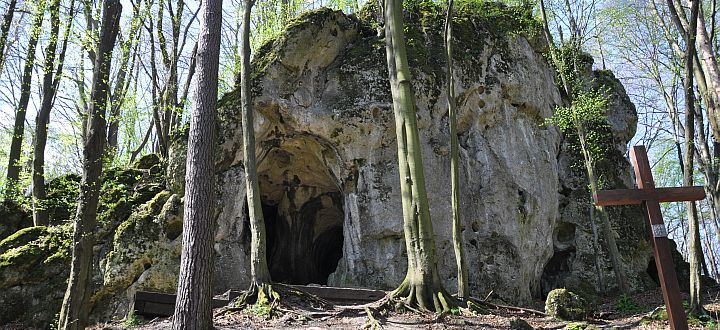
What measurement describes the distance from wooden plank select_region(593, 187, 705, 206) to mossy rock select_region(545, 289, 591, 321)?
3.62 m

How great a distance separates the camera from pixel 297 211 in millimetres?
15180

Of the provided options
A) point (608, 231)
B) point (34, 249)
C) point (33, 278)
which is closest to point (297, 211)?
point (34, 249)

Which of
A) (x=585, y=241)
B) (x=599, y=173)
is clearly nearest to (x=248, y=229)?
(x=585, y=241)

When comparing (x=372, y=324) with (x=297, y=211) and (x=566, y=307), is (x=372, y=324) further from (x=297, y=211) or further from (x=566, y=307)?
(x=297, y=211)

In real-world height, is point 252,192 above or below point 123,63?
below

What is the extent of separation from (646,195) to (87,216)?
6700 millimetres

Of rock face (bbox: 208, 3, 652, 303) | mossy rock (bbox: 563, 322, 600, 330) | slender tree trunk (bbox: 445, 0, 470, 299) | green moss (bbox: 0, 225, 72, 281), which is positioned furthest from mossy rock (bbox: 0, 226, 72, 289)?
mossy rock (bbox: 563, 322, 600, 330)

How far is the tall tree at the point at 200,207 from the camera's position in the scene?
628cm

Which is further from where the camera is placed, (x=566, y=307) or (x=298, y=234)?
(x=298, y=234)

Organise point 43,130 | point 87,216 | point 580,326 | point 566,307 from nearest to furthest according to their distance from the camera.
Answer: point 87,216 < point 580,326 < point 566,307 < point 43,130

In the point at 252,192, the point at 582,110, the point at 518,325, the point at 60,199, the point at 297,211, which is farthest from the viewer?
the point at 297,211

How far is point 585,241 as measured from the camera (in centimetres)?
1442

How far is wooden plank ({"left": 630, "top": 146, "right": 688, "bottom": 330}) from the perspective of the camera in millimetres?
4871

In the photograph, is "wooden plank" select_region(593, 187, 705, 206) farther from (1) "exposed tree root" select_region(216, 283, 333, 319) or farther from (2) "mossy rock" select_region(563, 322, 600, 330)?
(1) "exposed tree root" select_region(216, 283, 333, 319)
